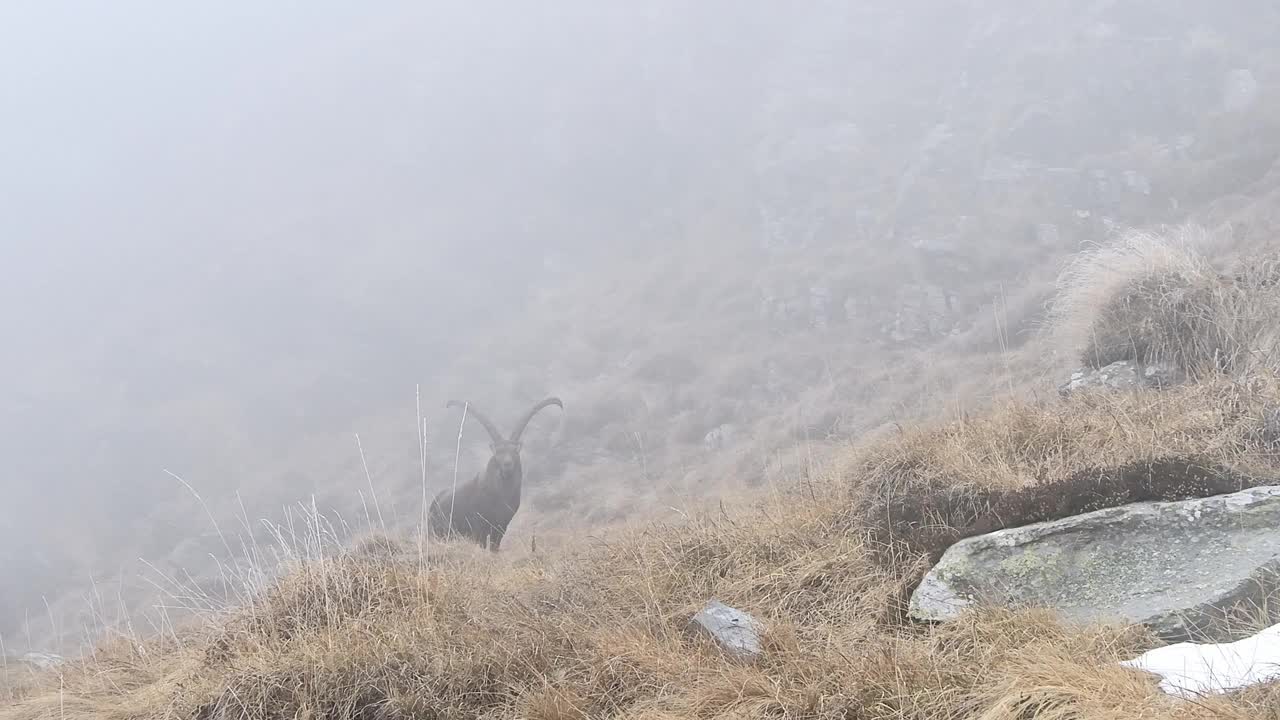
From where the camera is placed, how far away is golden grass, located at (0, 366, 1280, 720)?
10.6 ft

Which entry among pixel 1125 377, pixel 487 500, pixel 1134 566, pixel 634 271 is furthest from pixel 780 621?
pixel 634 271

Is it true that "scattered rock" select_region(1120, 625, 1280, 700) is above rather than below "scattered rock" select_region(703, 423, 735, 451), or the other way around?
above

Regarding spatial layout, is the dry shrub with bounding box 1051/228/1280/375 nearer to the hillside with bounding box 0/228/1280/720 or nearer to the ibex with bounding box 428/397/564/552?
the hillside with bounding box 0/228/1280/720

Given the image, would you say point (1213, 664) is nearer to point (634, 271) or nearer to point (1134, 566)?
point (1134, 566)

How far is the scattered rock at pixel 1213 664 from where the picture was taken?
2.66 m

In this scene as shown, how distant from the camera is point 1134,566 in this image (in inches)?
154

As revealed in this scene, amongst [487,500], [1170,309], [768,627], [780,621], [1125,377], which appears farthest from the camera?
→ [487,500]

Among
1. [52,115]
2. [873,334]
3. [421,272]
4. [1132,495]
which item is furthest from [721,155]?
A: [52,115]

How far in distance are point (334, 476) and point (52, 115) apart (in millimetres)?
51772

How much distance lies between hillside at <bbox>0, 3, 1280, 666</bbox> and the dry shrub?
1.53 m

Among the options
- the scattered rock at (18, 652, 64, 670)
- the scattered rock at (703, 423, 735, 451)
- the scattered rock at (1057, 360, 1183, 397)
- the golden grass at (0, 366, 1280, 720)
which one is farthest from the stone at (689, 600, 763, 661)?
the scattered rock at (703, 423, 735, 451)

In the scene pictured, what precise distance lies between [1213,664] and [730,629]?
191 cm

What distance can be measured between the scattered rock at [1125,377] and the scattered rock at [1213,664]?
406 cm

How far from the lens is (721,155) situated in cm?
4641
